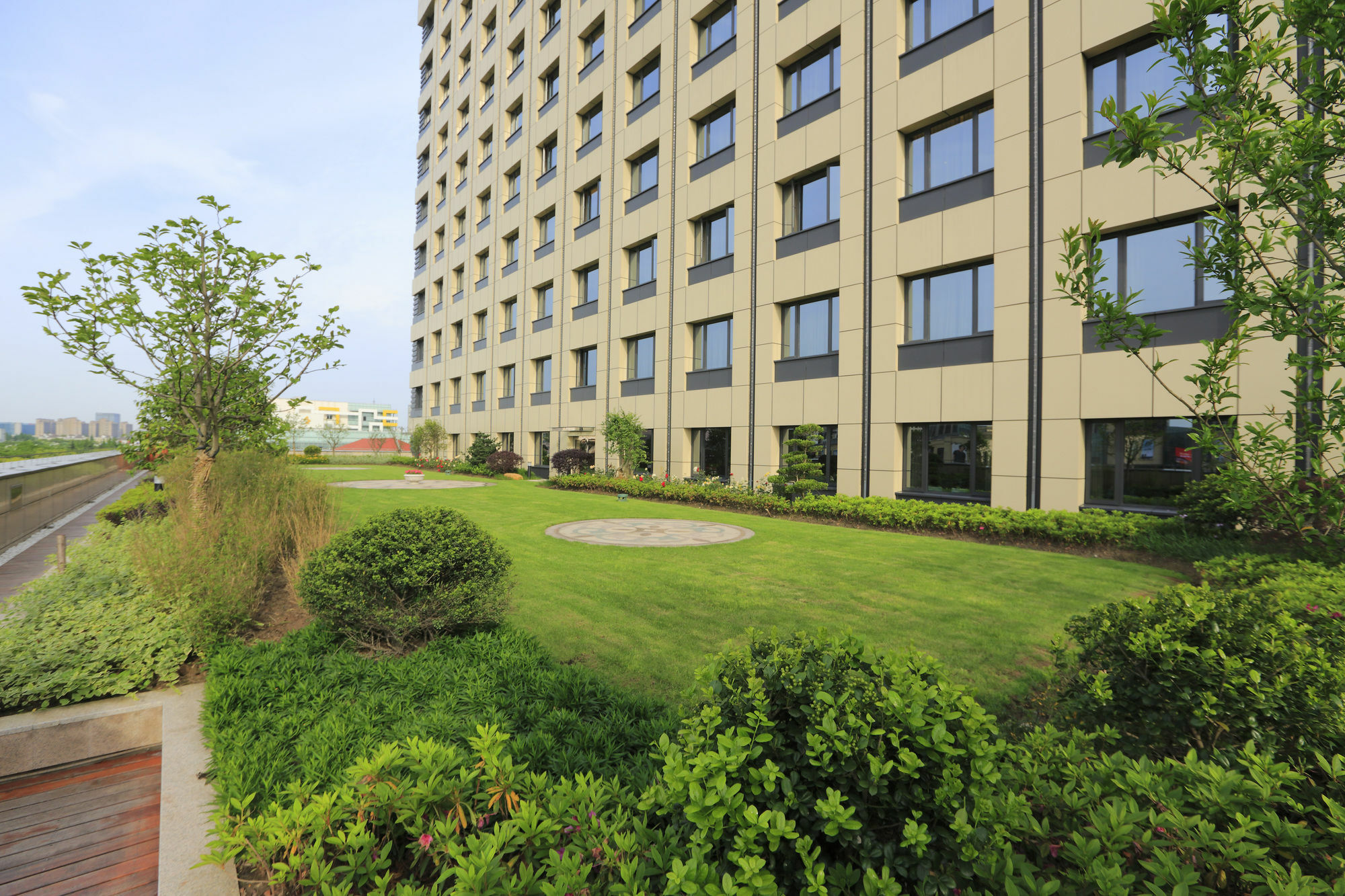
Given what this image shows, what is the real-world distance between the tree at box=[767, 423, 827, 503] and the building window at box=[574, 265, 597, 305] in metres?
14.5

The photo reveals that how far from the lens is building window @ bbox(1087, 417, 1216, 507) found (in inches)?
473

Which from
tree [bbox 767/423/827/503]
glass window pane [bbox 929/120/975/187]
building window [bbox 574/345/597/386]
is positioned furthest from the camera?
building window [bbox 574/345/597/386]

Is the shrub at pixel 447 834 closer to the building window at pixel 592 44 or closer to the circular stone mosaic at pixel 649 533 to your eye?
the circular stone mosaic at pixel 649 533

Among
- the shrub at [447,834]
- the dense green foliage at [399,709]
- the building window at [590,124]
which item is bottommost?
the dense green foliage at [399,709]

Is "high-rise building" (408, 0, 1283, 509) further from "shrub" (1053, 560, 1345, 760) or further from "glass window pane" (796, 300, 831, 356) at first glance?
"shrub" (1053, 560, 1345, 760)

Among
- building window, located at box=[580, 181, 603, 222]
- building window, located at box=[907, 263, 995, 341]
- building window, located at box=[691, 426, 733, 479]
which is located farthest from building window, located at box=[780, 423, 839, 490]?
building window, located at box=[580, 181, 603, 222]

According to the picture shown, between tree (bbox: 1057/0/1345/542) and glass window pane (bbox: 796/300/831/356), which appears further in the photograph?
glass window pane (bbox: 796/300/831/356)

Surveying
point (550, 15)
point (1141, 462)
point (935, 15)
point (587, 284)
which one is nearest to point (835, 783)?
point (1141, 462)

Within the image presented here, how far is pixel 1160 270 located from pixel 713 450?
1347 centimetres

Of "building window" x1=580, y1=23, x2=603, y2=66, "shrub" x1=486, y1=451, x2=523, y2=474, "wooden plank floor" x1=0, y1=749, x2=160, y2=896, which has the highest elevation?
"building window" x1=580, y1=23, x2=603, y2=66

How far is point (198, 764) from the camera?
12.4ft

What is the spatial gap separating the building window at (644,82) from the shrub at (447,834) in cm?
2720

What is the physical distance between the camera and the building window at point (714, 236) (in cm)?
2169

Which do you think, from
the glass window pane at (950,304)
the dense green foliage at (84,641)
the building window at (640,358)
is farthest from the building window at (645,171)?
the dense green foliage at (84,641)
